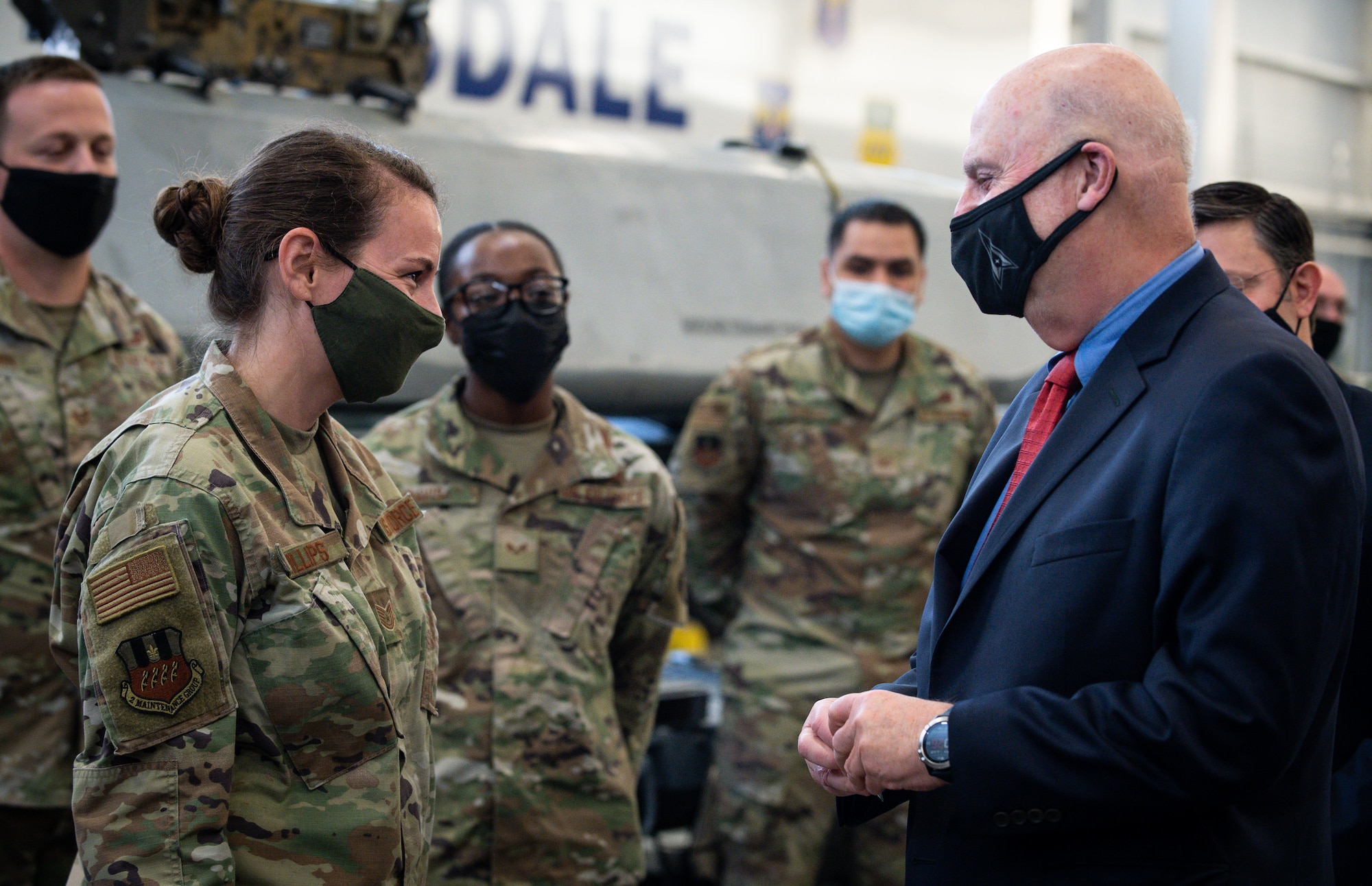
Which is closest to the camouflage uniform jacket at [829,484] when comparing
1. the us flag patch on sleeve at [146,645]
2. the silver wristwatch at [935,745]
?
the silver wristwatch at [935,745]

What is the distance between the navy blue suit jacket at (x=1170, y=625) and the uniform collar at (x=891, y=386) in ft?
5.48

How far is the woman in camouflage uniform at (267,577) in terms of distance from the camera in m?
1.17

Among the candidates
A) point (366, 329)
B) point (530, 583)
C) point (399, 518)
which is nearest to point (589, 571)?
point (530, 583)

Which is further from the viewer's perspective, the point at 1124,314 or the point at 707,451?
the point at 707,451

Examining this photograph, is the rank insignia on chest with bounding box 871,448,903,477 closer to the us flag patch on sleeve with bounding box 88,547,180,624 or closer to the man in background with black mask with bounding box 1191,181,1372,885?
the man in background with black mask with bounding box 1191,181,1372,885

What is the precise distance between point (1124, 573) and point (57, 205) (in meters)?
2.09

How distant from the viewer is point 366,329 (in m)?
1.37

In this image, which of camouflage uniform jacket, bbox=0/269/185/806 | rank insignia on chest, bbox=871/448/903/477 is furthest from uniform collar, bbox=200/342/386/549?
rank insignia on chest, bbox=871/448/903/477

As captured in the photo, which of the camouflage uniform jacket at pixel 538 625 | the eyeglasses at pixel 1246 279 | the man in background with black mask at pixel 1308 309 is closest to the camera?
the man in background with black mask at pixel 1308 309

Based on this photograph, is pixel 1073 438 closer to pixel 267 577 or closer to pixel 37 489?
pixel 267 577

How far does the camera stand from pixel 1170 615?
3.64ft

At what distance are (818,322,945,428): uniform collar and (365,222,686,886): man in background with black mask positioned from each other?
83 cm

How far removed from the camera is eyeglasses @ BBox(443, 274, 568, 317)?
2125 mm

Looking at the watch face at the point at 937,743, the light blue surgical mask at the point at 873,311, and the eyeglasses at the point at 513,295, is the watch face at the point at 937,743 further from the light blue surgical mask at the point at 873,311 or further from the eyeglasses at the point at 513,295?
the light blue surgical mask at the point at 873,311
